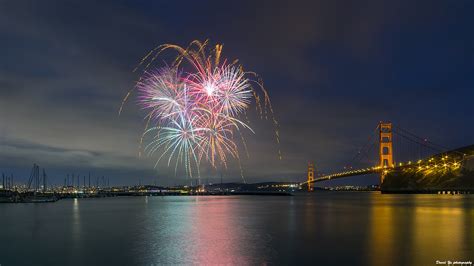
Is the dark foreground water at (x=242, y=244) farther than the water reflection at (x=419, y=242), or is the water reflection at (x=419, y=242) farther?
the dark foreground water at (x=242, y=244)

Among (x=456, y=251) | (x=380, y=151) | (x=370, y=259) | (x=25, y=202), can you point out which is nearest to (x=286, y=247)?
(x=370, y=259)

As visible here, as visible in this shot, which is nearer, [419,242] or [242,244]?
[242,244]

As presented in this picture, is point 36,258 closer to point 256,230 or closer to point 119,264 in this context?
point 119,264

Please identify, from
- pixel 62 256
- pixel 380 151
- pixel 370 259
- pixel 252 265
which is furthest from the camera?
pixel 380 151

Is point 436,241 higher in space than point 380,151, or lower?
lower

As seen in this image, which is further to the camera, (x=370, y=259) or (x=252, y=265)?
(x=370, y=259)

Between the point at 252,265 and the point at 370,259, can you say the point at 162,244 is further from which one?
the point at 370,259

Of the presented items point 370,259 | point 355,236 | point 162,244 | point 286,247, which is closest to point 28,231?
point 162,244

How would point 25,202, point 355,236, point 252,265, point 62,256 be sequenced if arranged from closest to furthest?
1. point 252,265
2. point 62,256
3. point 355,236
4. point 25,202

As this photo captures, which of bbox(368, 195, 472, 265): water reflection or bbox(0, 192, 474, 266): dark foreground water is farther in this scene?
bbox(0, 192, 474, 266): dark foreground water
